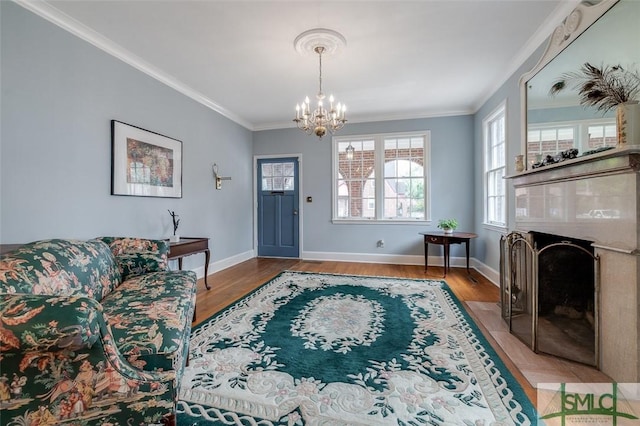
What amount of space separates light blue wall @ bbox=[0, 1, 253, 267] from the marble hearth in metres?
3.85

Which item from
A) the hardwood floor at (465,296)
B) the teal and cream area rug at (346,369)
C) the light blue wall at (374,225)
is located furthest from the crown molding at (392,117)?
the teal and cream area rug at (346,369)

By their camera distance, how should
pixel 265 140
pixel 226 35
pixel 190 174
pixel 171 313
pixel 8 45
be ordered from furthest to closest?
1. pixel 265 140
2. pixel 190 174
3. pixel 226 35
4. pixel 8 45
5. pixel 171 313

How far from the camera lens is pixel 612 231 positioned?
1.60m

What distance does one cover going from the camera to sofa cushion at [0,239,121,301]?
4.17ft

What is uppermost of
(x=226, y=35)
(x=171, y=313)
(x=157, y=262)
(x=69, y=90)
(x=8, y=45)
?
(x=226, y=35)

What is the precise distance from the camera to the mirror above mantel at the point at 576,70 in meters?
1.66

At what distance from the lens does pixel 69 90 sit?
8.00 ft

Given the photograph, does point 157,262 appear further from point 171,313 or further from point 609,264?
point 609,264

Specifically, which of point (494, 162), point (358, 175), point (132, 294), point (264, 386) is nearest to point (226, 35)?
point (132, 294)

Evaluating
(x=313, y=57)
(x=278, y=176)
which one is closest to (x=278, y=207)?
A: (x=278, y=176)

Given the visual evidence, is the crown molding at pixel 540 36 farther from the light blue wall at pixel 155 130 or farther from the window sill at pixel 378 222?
the window sill at pixel 378 222

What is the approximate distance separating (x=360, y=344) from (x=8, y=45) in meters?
3.36

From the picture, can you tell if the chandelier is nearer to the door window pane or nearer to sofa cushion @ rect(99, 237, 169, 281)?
sofa cushion @ rect(99, 237, 169, 281)

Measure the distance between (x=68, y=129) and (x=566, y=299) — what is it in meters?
4.36
